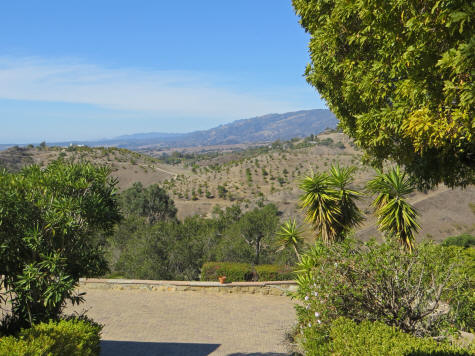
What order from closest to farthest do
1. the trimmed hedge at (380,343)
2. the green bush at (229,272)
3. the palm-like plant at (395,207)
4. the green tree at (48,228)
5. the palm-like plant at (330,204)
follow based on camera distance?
the trimmed hedge at (380,343)
the green tree at (48,228)
the palm-like plant at (395,207)
the palm-like plant at (330,204)
the green bush at (229,272)

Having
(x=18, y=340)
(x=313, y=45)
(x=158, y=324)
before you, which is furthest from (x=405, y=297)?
(x=158, y=324)

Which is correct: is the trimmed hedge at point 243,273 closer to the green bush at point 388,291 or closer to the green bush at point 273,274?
the green bush at point 273,274

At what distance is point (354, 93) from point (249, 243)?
18.7 m

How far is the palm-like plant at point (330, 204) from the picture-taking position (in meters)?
11.4

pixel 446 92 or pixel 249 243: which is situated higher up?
pixel 446 92

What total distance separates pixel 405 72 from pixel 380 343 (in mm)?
4520

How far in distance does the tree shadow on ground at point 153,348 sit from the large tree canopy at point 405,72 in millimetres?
6903

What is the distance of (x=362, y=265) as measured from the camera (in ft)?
23.4

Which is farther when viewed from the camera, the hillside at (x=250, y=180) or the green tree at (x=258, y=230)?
the hillside at (x=250, y=180)

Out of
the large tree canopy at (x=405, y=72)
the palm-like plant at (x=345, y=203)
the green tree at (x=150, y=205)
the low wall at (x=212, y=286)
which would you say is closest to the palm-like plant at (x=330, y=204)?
the palm-like plant at (x=345, y=203)

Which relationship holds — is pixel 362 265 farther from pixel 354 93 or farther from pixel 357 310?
pixel 354 93

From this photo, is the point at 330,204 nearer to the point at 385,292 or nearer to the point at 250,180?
the point at 385,292

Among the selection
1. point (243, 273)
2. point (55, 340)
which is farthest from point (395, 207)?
point (55, 340)

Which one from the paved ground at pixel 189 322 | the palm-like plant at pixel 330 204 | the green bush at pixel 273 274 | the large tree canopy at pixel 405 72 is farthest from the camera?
the green bush at pixel 273 274
